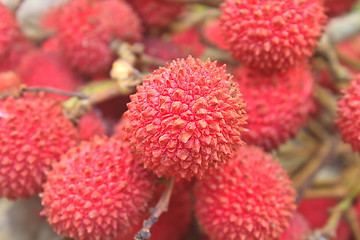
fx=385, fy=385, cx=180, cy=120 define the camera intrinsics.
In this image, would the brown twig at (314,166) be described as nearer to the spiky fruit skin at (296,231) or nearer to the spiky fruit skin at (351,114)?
the spiky fruit skin at (296,231)

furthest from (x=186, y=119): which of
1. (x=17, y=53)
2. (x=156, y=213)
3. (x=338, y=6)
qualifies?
(x=338, y=6)

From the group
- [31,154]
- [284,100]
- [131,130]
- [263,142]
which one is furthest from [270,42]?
[31,154]

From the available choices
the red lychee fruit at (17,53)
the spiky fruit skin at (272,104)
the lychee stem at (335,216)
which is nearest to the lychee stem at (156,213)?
the spiky fruit skin at (272,104)

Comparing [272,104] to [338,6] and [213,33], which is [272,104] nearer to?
[213,33]

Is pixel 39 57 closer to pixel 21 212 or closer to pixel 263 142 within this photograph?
pixel 21 212

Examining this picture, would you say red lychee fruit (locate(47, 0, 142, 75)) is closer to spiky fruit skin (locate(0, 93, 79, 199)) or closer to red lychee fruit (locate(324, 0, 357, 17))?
spiky fruit skin (locate(0, 93, 79, 199))
